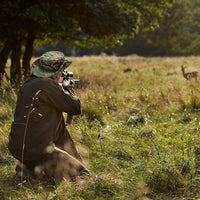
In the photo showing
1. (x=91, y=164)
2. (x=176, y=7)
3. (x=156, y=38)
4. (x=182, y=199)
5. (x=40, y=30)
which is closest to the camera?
(x=182, y=199)

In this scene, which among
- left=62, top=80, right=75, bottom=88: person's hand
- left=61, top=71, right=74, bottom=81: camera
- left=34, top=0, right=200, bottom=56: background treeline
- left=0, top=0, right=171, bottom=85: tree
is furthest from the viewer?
left=34, top=0, right=200, bottom=56: background treeline

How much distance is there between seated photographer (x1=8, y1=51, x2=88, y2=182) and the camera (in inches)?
104

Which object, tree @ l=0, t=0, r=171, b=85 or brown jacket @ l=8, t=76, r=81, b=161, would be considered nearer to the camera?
brown jacket @ l=8, t=76, r=81, b=161

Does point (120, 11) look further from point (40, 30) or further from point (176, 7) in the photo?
point (176, 7)

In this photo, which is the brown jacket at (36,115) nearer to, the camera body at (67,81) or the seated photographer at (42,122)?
the seated photographer at (42,122)

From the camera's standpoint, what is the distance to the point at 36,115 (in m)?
2.64

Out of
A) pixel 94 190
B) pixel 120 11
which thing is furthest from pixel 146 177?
pixel 120 11

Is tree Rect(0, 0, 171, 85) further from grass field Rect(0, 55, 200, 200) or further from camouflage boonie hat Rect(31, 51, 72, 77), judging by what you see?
camouflage boonie hat Rect(31, 51, 72, 77)

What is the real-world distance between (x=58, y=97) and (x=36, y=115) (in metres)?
0.31

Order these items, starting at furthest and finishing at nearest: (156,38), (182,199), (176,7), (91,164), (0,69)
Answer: (156,38) → (176,7) → (0,69) → (91,164) → (182,199)

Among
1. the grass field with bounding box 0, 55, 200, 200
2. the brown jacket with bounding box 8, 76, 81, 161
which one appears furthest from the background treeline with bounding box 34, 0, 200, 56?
the brown jacket with bounding box 8, 76, 81, 161

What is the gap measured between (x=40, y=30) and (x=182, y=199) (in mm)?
7886

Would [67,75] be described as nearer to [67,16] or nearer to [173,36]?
[67,16]

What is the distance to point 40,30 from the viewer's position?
8883mm
